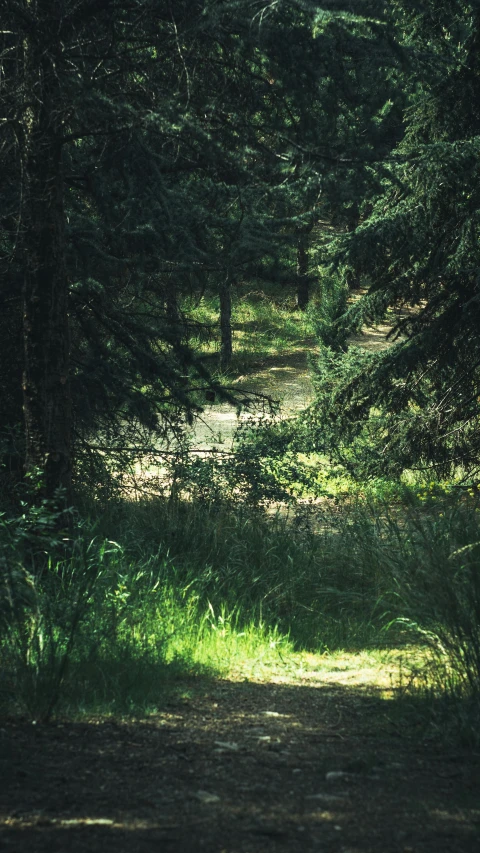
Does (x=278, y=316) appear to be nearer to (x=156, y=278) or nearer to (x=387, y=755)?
(x=156, y=278)

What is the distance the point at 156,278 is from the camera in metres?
7.98

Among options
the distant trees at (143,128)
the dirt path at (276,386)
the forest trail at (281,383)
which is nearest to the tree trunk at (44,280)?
the distant trees at (143,128)

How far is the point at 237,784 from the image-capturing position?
2932 millimetres

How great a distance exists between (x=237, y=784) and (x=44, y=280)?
3475mm

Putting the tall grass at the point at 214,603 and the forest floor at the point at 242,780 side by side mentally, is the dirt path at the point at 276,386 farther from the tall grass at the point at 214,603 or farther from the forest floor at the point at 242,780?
the forest floor at the point at 242,780

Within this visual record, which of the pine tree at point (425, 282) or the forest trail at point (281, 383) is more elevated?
the pine tree at point (425, 282)

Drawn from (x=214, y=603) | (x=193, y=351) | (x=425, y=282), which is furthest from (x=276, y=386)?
(x=214, y=603)

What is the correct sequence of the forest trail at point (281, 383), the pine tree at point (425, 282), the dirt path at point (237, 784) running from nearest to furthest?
the dirt path at point (237, 784) → the pine tree at point (425, 282) → the forest trail at point (281, 383)

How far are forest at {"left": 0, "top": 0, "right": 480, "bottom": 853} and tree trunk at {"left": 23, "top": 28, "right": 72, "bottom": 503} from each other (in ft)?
0.05

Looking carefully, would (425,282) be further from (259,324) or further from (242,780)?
(259,324)

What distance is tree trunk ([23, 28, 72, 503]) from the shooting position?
211 inches

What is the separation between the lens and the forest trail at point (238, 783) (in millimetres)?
2488

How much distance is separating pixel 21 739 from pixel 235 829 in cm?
112

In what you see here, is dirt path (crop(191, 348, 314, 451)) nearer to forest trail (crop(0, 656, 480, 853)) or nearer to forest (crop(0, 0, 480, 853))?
forest (crop(0, 0, 480, 853))
